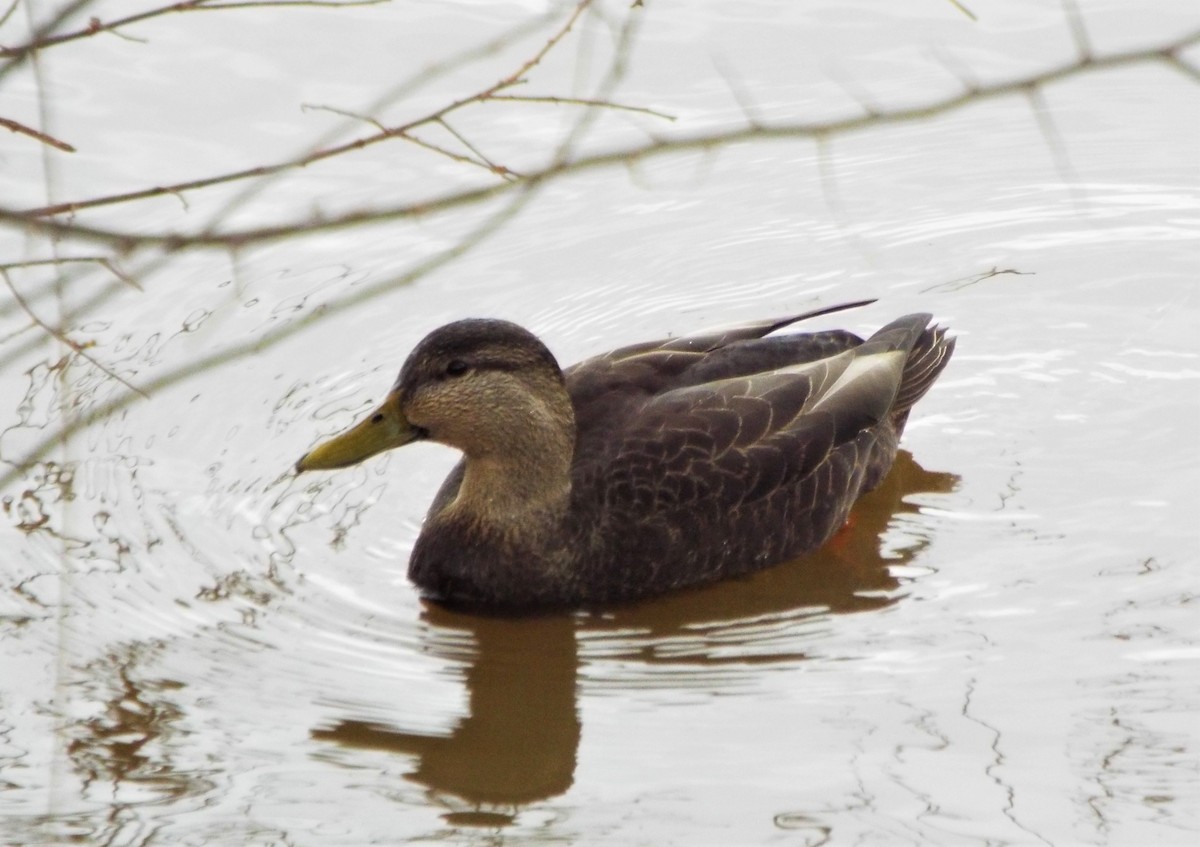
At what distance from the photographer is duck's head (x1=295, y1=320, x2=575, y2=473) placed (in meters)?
6.35

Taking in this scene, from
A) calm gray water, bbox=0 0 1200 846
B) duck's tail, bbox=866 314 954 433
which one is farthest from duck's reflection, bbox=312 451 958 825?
duck's tail, bbox=866 314 954 433

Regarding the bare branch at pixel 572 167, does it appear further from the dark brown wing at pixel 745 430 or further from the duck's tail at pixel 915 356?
the duck's tail at pixel 915 356

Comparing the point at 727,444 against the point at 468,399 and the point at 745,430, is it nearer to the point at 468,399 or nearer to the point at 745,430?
the point at 745,430

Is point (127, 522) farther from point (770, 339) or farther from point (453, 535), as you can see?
point (770, 339)

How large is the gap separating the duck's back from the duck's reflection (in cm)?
11

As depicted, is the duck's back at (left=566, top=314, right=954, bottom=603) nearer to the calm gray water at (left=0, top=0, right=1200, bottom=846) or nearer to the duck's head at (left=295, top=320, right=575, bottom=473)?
the calm gray water at (left=0, top=0, right=1200, bottom=846)

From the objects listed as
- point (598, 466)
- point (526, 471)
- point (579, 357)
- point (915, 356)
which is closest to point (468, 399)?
point (526, 471)

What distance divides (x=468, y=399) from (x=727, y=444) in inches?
39.5

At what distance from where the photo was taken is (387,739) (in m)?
5.44

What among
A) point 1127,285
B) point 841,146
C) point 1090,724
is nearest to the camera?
point 1090,724

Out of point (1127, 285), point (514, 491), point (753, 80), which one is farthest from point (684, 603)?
point (753, 80)

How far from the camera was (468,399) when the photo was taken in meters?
→ 6.42

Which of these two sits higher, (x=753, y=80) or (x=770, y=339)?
(x=753, y=80)

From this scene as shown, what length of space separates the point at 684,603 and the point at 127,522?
213 cm
